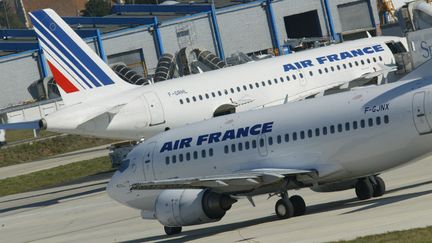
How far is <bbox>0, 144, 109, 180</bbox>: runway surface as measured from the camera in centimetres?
7169

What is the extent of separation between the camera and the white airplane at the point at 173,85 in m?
52.6

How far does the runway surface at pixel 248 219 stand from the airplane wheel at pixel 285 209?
→ 0.34 metres

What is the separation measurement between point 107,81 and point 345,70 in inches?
511

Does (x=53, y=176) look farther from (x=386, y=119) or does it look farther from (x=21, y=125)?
(x=386, y=119)

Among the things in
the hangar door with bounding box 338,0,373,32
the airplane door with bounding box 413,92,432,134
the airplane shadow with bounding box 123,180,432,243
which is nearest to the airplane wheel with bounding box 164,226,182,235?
the airplane shadow with bounding box 123,180,432,243

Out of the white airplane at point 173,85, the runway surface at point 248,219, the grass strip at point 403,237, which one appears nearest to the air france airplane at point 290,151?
the runway surface at point 248,219

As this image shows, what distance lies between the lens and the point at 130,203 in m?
37.4

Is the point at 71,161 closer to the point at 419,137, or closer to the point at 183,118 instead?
the point at 183,118

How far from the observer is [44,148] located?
83625 mm

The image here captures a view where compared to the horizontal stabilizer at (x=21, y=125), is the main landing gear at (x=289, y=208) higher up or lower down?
lower down

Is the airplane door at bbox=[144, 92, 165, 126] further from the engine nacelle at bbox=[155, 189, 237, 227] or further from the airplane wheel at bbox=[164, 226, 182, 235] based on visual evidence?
the engine nacelle at bbox=[155, 189, 237, 227]

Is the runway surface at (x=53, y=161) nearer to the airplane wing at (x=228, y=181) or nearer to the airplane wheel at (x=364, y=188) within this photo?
the airplane wheel at (x=364, y=188)

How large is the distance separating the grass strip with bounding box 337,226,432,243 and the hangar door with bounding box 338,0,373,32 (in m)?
85.5

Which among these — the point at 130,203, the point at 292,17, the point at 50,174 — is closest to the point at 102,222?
the point at 130,203
